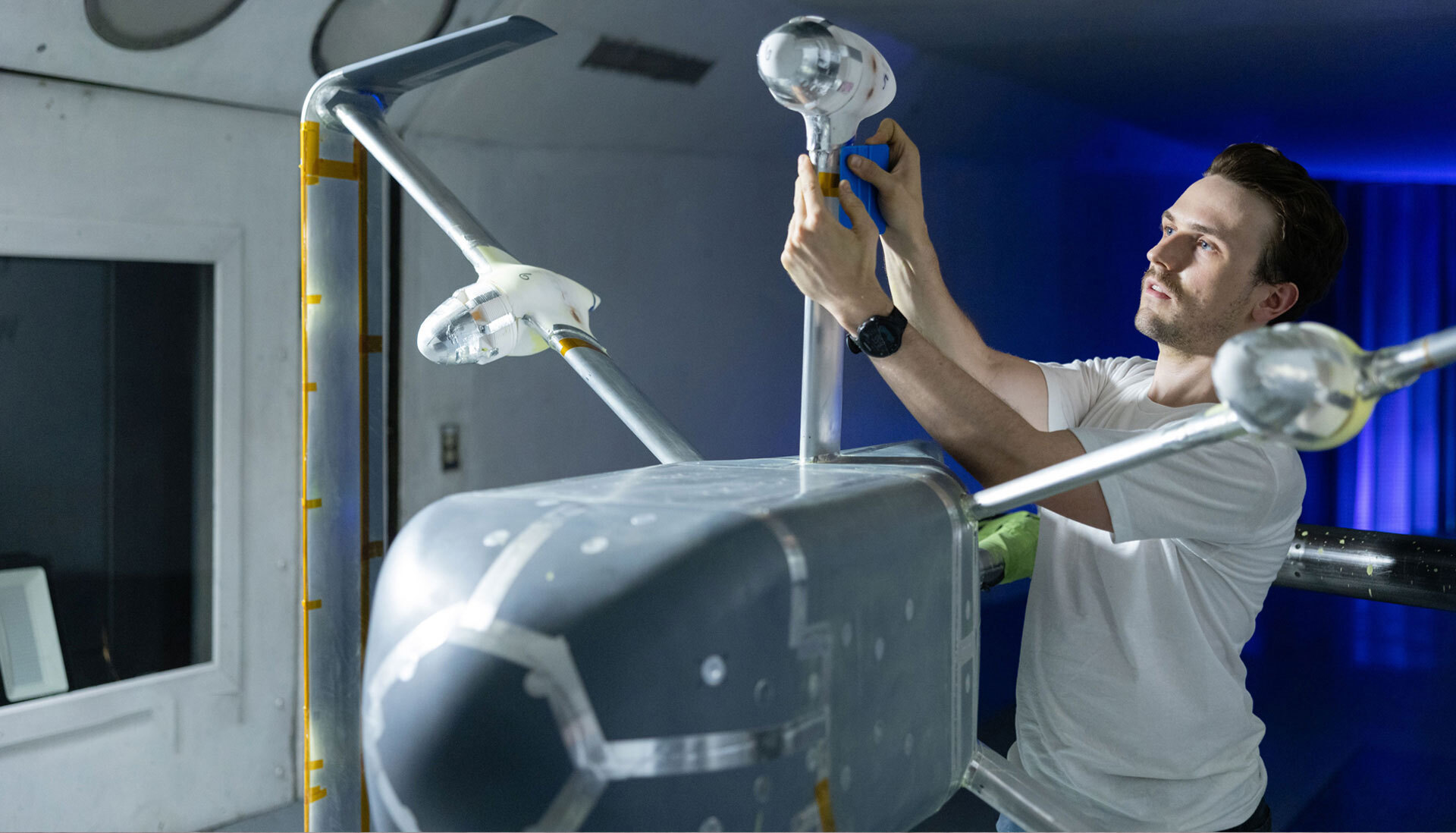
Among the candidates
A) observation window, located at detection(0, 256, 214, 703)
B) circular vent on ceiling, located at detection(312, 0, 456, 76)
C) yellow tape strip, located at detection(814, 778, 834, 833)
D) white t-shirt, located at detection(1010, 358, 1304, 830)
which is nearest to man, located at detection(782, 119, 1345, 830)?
white t-shirt, located at detection(1010, 358, 1304, 830)

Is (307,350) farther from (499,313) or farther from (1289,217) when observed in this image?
(1289,217)

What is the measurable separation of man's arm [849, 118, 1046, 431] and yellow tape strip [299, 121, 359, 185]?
410mm

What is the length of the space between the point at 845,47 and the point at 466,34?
40 cm

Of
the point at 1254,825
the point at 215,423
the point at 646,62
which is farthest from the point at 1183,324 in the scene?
the point at 215,423

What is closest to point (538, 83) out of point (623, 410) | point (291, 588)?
point (291, 588)

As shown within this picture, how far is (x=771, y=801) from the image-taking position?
1.29ft

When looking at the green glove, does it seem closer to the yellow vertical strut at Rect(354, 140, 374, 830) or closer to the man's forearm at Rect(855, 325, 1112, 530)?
the man's forearm at Rect(855, 325, 1112, 530)

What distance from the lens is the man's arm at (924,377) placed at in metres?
0.61

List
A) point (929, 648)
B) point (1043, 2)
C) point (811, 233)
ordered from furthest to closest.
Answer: point (1043, 2), point (811, 233), point (929, 648)

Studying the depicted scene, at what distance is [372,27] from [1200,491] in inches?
64.8

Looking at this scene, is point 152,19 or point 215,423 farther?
point 215,423

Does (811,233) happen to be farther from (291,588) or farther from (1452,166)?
(1452,166)

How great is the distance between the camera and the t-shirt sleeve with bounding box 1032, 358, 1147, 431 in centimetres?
105

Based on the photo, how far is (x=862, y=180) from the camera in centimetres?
73
